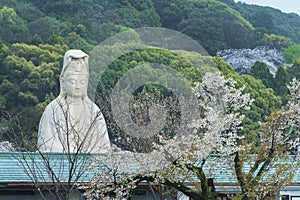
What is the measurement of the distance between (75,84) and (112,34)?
37257 mm

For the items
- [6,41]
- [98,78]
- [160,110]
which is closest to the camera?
[160,110]

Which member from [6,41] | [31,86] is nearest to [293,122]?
[31,86]

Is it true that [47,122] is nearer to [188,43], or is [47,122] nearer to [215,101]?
[215,101]

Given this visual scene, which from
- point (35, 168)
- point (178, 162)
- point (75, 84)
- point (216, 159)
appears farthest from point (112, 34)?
point (178, 162)

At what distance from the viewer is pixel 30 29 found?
55.2m

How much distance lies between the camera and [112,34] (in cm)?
5491

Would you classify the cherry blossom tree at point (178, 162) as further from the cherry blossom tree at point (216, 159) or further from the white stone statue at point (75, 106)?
the white stone statue at point (75, 106)

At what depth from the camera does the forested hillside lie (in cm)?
4062

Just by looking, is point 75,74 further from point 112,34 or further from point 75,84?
point 112,34

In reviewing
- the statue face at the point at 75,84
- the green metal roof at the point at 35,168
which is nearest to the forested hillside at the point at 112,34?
the statue face at the point at 75,84

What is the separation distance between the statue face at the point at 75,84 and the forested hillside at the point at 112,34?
14.4m

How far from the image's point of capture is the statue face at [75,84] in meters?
17.8

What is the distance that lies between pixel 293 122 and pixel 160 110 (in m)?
10.9

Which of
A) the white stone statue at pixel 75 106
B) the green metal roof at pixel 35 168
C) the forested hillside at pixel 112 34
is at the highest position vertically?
the forested hillside at pixel 112 34
